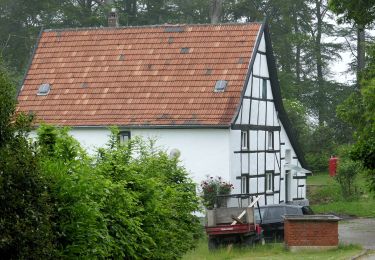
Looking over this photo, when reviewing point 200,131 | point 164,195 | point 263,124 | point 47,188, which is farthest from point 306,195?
point 47,188

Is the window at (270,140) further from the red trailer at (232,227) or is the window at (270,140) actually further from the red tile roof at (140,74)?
the red trailer at (232,227)

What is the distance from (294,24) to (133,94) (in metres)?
31.4

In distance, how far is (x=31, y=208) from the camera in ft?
39.7

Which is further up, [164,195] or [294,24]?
[294,24]

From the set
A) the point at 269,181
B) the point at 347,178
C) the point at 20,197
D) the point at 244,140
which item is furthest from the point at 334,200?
the point at 20,197

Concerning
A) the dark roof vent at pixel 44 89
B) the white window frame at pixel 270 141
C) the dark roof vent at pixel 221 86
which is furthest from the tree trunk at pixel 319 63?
the dark roof vent at pixel 221 86

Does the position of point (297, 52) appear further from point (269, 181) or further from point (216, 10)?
point (269, 181)

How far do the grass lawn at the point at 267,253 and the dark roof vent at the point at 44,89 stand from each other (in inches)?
563

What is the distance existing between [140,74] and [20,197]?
107ft

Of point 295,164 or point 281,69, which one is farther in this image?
point 281,69

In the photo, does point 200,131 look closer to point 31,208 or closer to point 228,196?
point 228,196

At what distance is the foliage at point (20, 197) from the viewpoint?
38.4ft

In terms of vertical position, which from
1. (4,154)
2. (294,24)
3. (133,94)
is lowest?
(4,154)

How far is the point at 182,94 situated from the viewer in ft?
140
